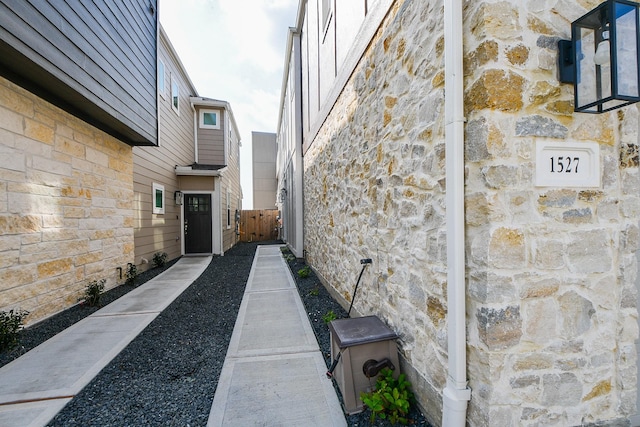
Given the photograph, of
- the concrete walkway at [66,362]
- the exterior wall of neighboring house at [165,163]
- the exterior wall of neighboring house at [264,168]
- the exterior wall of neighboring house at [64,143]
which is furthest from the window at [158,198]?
the exterior wall of neighboring house at [264,168]

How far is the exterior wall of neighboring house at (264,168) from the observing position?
20.7m

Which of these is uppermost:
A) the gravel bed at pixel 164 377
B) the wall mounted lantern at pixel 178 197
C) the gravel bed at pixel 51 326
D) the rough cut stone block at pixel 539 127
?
the wall mounted lantern at pixel 178 197

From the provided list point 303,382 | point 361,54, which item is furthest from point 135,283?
point 361,54

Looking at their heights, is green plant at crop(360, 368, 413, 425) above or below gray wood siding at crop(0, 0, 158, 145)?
below

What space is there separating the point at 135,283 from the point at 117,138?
9.15ft

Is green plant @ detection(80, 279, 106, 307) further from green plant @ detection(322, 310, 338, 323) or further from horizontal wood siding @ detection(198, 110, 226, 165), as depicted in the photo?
horizontal wood siding @ detection(198, 110, 226, 165)

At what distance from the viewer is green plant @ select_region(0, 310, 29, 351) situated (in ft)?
9.31

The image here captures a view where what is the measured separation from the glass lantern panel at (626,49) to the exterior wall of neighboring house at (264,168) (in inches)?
781

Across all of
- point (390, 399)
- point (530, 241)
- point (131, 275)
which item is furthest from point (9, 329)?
point (530, 241)

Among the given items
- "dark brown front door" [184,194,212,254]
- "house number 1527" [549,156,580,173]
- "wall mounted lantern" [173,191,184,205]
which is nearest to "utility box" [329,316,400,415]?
"house number 1527" [549,156,580,173]

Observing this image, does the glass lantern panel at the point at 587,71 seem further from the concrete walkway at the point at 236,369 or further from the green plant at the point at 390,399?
the concrete walkway at the point at 236,369

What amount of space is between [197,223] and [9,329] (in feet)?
21.0

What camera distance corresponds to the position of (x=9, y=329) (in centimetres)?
293

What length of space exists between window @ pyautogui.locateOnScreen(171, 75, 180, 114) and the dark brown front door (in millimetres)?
2628
